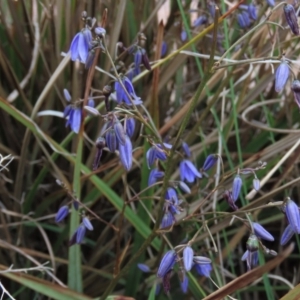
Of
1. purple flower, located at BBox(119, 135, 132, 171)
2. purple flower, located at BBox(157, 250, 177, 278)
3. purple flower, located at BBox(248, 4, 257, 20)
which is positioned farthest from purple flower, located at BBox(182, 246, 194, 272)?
purple flower, located at BBox(248, 4, 257, 20)

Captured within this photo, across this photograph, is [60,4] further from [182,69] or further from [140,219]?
[140,219]

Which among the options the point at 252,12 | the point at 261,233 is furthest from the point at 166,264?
the point at 252,12

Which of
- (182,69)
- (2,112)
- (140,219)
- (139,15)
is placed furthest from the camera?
(182,69)

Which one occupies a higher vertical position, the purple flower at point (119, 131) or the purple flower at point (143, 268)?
the purple flower at point (119, 131)

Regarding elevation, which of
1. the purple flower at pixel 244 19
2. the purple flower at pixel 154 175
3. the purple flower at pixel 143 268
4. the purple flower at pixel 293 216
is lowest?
the purple flower at pixel 143 268

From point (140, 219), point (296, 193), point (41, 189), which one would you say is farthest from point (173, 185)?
point (296, 193)

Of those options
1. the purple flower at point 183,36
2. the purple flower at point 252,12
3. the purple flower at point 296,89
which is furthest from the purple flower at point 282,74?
the purple flower at point 183,36

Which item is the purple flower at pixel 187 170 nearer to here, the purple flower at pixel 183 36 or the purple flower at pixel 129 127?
the purple flower at pixel 129 127

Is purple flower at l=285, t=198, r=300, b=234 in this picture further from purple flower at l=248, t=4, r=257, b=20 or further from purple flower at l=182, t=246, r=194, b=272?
purple flower at l=248, t=4, r=257, b=20
